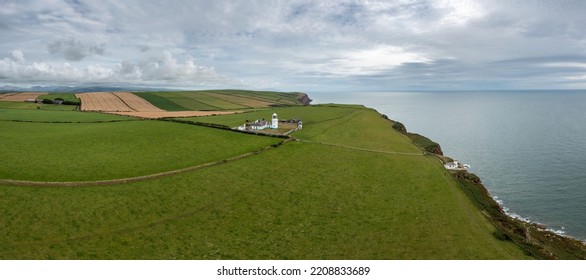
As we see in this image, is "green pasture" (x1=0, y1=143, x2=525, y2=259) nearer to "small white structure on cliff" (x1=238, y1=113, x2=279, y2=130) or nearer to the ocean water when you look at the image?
the ocean water

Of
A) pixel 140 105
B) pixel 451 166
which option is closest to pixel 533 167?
pixel 451 166

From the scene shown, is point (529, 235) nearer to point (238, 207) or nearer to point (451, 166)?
point (451, 166)

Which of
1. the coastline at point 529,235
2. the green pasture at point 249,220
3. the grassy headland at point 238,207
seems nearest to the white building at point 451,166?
the grassy headland at point 238,207

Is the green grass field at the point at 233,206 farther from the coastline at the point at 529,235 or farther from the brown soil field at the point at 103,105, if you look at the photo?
the brown soil field at the point at 103,105

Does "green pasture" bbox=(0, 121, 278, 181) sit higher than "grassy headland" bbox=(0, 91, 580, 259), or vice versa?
"green pasture" bbox=(0, 121, 278, 181)

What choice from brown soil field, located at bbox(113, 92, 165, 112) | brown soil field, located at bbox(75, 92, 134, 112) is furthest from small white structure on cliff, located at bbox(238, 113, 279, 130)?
brown soil field, located at bbox(113, 92, 165, 112)

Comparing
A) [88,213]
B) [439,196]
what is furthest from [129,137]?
[439,196]
